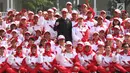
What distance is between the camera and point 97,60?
38.1ft

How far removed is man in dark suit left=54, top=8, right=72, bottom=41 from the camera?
1314 cm

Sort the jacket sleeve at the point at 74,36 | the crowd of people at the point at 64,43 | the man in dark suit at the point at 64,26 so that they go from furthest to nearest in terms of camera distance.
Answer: the jacket sleeve at the point at 74,36
the man in dark suit at the point at 64,26
the crowd of people at the point at 64,43

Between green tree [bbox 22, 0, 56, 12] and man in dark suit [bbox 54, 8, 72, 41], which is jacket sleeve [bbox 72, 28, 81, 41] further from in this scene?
green tree [bbox 22, 0, 56, 12]

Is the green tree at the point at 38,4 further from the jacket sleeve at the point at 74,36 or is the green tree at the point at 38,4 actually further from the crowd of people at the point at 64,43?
the jacket sleeve at the point at 74,36

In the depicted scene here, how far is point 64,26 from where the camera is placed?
43.2ft

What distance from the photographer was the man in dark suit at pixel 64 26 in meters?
13.1

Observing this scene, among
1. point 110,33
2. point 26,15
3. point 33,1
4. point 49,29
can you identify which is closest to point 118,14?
point 110,33

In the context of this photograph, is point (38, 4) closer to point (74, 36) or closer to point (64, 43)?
point (74, 36)

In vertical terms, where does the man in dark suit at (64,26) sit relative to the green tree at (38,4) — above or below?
below

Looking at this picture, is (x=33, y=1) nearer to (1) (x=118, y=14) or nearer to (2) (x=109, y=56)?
(1) (x=118, y=14)

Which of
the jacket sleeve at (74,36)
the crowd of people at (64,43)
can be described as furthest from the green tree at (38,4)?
the jacket sleeve at (74,36)

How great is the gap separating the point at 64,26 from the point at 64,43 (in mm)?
1107

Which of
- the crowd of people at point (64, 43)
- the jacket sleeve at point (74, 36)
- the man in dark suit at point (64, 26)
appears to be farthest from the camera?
the jacket sleeve at point (74, 36)

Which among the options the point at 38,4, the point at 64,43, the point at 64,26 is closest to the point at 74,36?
the point at 64,26
